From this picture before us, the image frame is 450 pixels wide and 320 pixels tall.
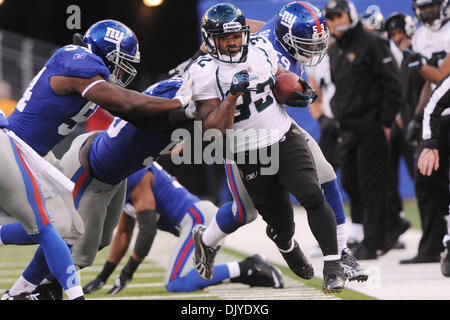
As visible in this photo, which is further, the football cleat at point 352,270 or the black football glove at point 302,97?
the football cleat at point 352,270

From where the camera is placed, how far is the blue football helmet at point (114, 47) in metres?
4.54

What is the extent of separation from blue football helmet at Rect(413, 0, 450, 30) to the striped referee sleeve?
80 cm

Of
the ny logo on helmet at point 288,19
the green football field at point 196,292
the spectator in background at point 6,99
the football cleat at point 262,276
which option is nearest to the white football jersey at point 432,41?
the ny logo on helmet at point 288,19

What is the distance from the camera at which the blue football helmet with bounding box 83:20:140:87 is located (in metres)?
A: 4.54

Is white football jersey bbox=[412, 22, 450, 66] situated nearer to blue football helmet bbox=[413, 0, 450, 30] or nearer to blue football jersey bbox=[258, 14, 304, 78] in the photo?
blue football helmet bbox=[413, 0, 450, 30]

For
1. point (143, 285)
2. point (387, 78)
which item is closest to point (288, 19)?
point (143, 285)

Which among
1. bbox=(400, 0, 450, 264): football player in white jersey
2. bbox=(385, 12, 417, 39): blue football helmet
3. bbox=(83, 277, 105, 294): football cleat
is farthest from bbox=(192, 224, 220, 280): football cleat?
bbox=(385, 12, 417, 39): blue football helmet

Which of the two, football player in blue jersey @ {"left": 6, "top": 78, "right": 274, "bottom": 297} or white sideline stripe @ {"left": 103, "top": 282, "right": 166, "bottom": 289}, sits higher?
football player in blue jersey @ {"left": 6, "top": 78, "right": 274, "bottom": 297}

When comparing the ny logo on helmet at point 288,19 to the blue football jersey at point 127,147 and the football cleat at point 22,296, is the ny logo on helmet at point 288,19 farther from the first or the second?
the football cleat at point 22,296

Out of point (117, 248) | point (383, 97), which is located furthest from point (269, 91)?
point (383, 97)

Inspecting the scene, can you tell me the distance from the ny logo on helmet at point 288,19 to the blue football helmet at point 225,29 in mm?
533

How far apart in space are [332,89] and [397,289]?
2.75 meters

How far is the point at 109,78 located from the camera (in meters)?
4.36
